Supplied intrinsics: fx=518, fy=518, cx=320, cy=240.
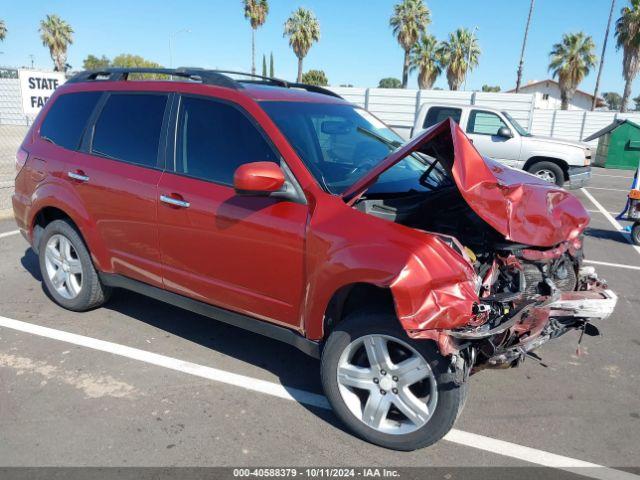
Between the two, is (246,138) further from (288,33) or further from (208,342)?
(288,33)

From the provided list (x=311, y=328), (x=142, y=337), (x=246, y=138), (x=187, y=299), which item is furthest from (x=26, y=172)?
(x=311, y=328)

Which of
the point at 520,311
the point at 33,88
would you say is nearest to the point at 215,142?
the point at 520,311

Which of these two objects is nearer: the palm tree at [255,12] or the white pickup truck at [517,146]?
→ the white pickup truck at [517,146]

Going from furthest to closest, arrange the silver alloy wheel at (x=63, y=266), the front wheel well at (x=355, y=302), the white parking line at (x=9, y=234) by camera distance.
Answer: the white parking line at (x=9, y=234)
the silver alloy wheel at (x=63, y=266)
the front wheel well at (x=355, y=302)

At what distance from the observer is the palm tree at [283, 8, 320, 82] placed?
46.2m

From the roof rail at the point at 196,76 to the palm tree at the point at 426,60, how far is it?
41049 mm

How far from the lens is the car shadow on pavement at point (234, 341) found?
3.55 m


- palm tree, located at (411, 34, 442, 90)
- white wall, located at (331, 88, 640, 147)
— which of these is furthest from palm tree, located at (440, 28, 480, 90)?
white wall, located at (331, 88, 640, 147)

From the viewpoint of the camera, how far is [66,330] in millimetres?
4184

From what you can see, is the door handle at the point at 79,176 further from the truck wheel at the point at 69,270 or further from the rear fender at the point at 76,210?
the truck wheel at the point at 69,270

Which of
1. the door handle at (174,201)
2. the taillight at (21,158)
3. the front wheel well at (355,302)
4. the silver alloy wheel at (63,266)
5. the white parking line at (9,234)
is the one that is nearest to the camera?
the front wheel well at (355,302)

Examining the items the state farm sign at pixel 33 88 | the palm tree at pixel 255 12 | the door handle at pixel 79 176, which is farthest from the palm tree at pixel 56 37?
the door handle at pixel 79 176

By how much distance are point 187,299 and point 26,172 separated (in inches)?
85.3

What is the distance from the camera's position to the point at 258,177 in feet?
9.35
